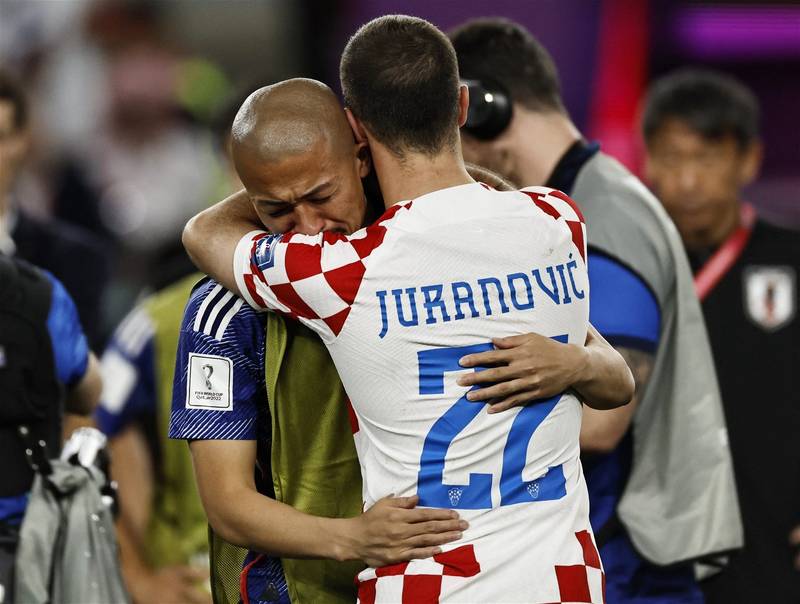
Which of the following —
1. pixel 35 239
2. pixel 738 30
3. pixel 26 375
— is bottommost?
→ pixel 26 375

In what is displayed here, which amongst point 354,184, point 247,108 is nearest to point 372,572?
point 354,184

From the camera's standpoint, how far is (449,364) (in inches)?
102

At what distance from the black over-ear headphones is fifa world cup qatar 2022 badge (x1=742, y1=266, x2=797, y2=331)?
1.31 meters

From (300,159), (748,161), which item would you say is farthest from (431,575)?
(748,161)

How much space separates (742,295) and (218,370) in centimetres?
231

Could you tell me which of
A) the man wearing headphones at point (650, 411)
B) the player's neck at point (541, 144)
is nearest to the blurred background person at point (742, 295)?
the man wearing headphones at point (650, 411)

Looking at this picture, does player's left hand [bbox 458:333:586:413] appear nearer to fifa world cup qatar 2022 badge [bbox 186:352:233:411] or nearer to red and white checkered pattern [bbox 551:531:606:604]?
red and white checkered pattern [bbox 551:531:606:604]

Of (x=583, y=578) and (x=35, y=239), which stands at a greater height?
(x=35, y=239)

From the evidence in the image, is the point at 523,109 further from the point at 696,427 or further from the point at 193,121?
the point at 193,121

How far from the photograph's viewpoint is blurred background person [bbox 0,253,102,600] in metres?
3.36

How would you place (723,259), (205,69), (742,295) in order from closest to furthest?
(742,295)
(723,259)
(205,69)

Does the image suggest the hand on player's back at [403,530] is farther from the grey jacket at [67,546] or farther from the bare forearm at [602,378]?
the grey jacket at [67,546]

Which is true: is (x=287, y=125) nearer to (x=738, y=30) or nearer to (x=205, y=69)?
(x=738, y=30)

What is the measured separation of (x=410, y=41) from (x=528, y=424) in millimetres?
797
